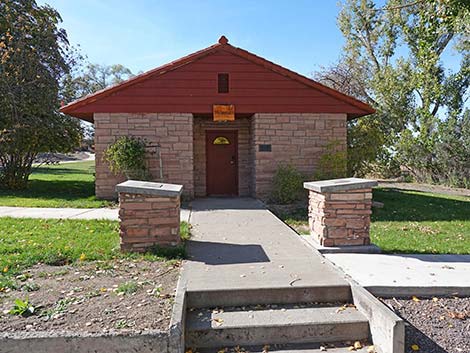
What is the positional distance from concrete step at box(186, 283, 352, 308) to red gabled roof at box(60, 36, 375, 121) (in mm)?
8130

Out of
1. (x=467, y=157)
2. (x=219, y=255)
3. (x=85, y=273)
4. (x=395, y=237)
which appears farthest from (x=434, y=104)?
(x=85, y=273)

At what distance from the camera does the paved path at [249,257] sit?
152 inches

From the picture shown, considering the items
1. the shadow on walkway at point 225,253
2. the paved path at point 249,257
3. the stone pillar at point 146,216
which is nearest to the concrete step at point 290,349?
the paved path at point 249,257

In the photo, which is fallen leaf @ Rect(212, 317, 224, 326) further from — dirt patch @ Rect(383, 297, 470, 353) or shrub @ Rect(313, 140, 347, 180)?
shrub @ Rect(313, 140, 347, 180)

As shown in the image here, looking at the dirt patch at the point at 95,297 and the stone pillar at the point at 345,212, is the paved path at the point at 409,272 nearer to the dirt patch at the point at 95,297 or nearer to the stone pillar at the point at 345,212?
the stone pillar at the point at 345,212

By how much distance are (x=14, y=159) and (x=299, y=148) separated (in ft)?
37.1

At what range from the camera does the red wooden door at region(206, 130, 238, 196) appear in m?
12.2

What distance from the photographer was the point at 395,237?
21.6 ft

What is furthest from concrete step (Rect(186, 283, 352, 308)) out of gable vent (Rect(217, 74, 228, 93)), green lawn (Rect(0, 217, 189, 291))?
gable vent (Rect(217, 74, 228, 93))

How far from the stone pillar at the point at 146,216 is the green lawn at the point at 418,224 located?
120 inches

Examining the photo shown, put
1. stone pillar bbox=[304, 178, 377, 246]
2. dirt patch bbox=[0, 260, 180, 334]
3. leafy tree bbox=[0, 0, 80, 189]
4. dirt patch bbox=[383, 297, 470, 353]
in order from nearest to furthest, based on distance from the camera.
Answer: dirt patch bbox=[0, 260, 180, 334], dirt patch bbox=[383, 297, 470, 353], stone pillar bbox=[304, 178, 377, 246], leafy tree bbox=[0, 0, 80, 189]

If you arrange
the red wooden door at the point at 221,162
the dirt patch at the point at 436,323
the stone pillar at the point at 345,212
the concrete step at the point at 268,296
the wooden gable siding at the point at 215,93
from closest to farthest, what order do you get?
the dirt patch at the point at 436,323, the concrete step at the point at 268,296, the stone pillar at the point at 345,212, the wooden gable siding at the point at 215,93, the red wooden door at the point at 221,162

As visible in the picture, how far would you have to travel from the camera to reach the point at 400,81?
20625 millimetres

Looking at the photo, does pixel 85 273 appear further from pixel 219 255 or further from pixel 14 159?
pixel 14 159
